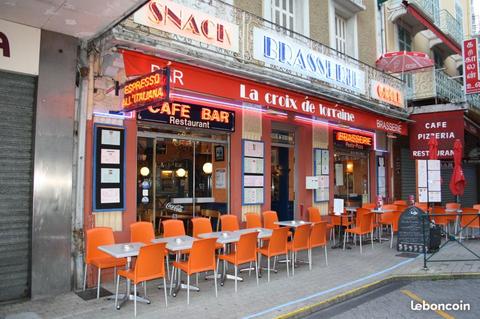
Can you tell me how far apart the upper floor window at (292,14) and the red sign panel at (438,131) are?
5.56 m

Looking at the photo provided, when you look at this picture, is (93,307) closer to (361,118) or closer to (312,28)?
(361,118)

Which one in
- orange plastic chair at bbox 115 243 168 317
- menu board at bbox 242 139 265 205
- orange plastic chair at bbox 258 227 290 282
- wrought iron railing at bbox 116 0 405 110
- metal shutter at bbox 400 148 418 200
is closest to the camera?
orange plastic chair at bbox 115 243 168 317

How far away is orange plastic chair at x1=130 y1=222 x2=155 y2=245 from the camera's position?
280 inches

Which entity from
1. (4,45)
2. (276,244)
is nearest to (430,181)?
(276,244)

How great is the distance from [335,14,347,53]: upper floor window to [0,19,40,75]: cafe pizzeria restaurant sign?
977 centimetres

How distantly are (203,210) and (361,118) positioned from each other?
5208 mm

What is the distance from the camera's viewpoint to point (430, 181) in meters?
10.3

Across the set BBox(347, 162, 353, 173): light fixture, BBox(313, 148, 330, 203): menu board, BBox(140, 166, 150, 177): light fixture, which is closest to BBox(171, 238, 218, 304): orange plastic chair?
BBox(140, 166, 150, 177): light fixture

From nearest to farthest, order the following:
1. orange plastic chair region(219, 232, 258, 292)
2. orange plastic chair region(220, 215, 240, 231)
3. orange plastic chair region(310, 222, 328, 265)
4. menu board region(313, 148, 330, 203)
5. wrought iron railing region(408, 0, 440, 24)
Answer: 1. orange plastic chair region(219, 232, 258, 292)
2. orange plastic chair region(310, 222, 328, 265)
3. orange plastic chair region(220, 215, 240, 231)
4. menu board region(313, 148, 330, 203)
5. wrought iron railing region(408, 0, 440, 24)

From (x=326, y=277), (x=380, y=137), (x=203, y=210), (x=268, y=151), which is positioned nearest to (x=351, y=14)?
(x=380, y=137)

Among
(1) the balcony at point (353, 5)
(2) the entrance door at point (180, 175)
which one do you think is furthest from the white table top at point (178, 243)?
(1) the balcony at point (353, 5)

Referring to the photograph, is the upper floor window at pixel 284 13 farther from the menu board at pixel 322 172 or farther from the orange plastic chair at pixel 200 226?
the orange plastic chair at pixel 200 226

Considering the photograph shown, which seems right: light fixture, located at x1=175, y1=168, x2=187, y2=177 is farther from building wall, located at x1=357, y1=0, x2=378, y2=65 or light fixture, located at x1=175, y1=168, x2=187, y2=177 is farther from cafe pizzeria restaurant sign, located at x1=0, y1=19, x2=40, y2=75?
building wall, located at x1=357, y1=0, x2=378, y2=65

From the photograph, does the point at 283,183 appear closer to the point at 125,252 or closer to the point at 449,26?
the point at 125,252
